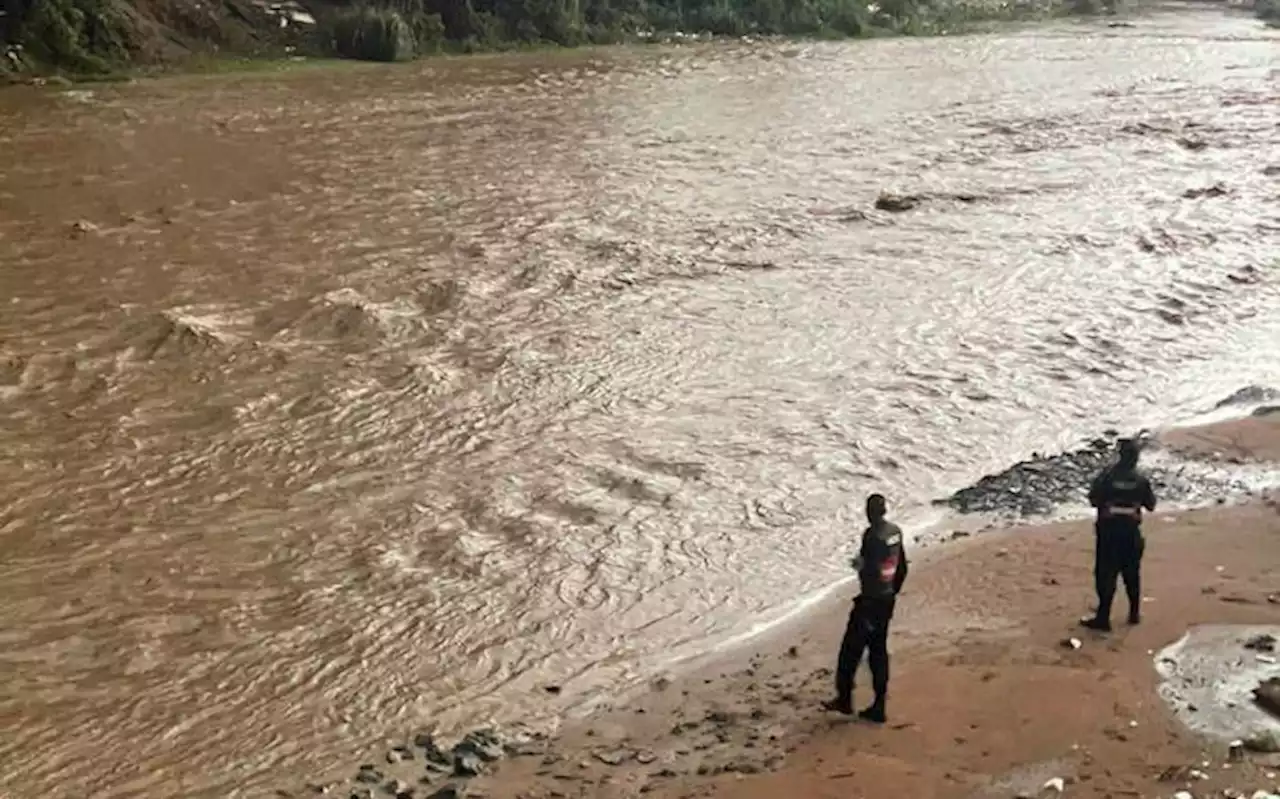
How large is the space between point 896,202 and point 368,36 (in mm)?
17498

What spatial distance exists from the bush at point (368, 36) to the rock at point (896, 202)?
1673 cm

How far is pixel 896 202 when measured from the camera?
24.3 meters

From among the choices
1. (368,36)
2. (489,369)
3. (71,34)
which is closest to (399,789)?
(489,369)

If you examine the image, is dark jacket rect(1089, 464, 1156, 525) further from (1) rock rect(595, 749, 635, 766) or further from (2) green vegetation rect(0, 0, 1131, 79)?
(2) green vegetation rect(0, 0, 1131, 79)

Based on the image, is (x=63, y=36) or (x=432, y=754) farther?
(x=63, y=36)

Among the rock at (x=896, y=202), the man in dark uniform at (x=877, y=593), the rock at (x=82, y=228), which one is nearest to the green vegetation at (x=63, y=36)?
the rock at (x=82, y=228)

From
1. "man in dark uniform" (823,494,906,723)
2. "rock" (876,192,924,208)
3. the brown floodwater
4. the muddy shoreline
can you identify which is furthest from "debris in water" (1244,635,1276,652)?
"rock" (876,192,924,208)

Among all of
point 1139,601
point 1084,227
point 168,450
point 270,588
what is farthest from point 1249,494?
point 1084,227

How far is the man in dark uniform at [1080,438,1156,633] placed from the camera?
9656mm

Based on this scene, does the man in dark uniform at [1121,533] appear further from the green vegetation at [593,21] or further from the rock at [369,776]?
the green vegetation at [593,21]

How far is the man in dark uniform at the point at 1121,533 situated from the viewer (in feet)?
31.7

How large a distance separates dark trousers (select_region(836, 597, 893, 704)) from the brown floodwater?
5.96 ft

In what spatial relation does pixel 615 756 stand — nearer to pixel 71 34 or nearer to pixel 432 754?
pixel 432 754

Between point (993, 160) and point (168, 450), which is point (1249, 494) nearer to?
point (168, 450)
